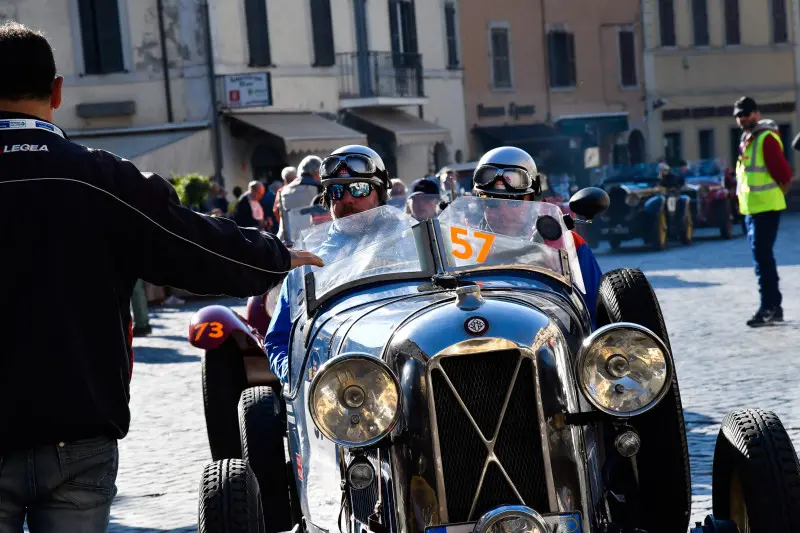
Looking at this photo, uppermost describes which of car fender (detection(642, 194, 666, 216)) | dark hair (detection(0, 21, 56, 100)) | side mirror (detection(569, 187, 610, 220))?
dark hair (detection(0, 21, 56, 100))

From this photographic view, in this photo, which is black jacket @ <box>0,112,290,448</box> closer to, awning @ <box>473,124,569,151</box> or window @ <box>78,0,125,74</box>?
window @ <box>78,0,125,74</box>

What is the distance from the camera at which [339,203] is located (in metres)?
6.79

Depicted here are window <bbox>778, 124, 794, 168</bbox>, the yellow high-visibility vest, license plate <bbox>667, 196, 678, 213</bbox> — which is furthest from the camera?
window <bbox>778, 124, 794, 168</bbox>

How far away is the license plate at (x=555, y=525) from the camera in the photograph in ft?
14.6

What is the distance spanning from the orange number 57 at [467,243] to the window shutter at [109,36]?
2755 centimetres

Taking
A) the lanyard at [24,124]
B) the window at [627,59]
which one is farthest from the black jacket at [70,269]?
the window at [627,59]

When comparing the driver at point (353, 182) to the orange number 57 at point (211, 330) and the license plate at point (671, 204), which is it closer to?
the orange number 57 at point (211, 330)

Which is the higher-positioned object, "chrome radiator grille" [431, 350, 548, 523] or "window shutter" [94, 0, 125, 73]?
"window shutter" [94, 0, 125, 73]

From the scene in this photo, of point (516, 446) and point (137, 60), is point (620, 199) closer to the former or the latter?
point (137, 60)

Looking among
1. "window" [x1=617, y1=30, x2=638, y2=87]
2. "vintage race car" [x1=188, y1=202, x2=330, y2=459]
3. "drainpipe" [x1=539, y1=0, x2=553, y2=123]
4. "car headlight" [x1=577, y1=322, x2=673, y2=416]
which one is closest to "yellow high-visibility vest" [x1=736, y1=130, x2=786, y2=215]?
"vintage race car" [x1=188, y1=202, x2=330, y2=459]

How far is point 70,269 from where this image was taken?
3.43m

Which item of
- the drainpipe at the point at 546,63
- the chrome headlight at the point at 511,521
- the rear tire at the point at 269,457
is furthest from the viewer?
the drainpipe at the point at 546,63

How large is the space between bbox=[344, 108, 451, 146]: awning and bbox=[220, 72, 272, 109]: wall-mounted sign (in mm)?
5107

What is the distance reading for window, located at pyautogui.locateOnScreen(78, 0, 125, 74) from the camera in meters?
31.9
